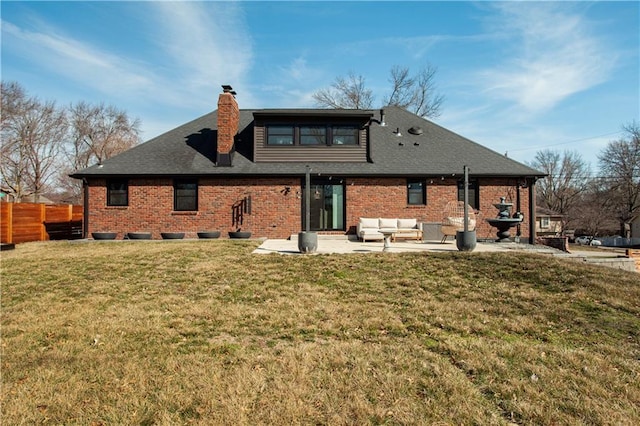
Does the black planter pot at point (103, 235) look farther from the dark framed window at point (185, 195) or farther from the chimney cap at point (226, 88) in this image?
the chimney cap at point (226, 88)

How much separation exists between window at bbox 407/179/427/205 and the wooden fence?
657 inches

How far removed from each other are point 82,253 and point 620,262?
1599 cm

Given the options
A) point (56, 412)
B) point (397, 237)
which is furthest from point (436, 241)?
point (56, 412)

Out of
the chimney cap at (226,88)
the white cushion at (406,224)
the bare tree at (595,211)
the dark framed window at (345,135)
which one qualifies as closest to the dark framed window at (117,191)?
the chimney cap at (226,88)

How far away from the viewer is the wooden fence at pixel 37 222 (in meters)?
14.5

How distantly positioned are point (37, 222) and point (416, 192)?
17205 millimetres

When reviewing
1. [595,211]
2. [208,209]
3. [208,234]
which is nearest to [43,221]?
[208,209]

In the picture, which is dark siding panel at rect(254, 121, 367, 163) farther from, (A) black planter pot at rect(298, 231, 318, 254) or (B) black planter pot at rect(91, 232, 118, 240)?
(B) black planter pot at rect(91, 232, 118, 240)

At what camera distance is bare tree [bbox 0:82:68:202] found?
2991cm

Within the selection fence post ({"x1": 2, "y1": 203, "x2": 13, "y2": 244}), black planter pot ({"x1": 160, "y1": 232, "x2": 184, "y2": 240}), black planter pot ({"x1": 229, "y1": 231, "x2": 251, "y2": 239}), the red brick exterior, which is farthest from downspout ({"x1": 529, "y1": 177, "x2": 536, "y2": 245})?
fence post ({"x1": 2, "y1": 203, "x2": 13, "y2": 244})

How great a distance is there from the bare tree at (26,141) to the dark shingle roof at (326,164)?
22.1m

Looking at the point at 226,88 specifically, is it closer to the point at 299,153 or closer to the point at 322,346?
the point at 299,153

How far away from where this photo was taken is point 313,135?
1641 cm

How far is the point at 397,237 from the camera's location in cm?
1433
